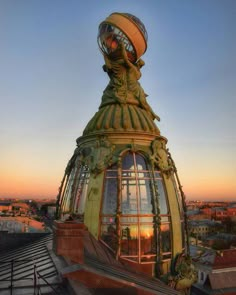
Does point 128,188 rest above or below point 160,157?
below

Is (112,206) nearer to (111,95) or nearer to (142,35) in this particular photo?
(111,95)

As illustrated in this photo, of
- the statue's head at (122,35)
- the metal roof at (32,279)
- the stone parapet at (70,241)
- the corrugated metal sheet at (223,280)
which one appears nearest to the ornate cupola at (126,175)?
the statue's head at (122,35)

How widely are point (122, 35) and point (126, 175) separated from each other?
8313mm

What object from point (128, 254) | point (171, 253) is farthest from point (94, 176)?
point (171, 253)

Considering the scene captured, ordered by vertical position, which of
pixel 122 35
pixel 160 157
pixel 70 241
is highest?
pixel 122 35

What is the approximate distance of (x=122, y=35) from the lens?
20.9 m

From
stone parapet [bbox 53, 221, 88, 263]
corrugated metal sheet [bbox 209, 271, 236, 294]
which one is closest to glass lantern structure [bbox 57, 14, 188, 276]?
stone parapet [bbox 53, 221, 88, 263]

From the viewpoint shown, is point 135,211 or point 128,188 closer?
point 135,211

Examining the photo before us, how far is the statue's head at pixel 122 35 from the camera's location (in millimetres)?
20844

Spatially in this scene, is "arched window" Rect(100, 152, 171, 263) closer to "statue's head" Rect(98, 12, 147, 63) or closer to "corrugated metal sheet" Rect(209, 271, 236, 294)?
"statue's head" Rect(98, 12, 147, 63)

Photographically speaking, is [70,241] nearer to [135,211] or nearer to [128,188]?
[135,211]

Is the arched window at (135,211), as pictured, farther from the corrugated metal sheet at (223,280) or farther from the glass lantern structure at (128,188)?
the corrugated metal sheet at (223,280)

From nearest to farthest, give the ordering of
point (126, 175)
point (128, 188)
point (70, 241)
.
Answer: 1. point (70, 241)
2. point (128, 188)
3. point (126, 175)

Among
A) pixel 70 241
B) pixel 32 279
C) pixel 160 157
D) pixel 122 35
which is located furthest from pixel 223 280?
pixel 32 279
